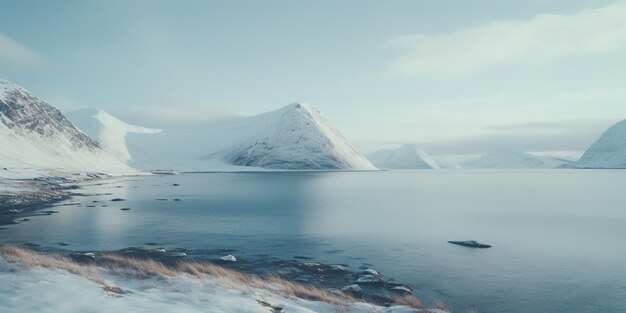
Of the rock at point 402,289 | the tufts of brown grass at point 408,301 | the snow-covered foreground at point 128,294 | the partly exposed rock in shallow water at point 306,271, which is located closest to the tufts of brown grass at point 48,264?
the snow-covered foreground at point 128,294

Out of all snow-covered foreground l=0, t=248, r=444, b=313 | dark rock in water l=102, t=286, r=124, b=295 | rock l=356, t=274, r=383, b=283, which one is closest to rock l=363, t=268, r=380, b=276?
rock l=356, t=274, r=383, b=283

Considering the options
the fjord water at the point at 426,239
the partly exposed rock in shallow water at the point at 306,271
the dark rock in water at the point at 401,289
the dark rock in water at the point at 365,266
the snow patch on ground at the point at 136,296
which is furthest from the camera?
the dark rock in water at the point at 365,266

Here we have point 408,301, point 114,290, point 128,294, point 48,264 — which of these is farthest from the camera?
point 408,301

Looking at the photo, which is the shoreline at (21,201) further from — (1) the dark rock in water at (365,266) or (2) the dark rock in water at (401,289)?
(2) the dark rock in water at (401,289)

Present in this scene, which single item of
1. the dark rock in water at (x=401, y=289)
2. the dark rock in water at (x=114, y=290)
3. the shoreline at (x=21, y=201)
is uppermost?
the dark rock in water at (x=114, y=290)

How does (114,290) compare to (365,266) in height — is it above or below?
above

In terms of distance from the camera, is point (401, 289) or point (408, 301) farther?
point (401, 289)

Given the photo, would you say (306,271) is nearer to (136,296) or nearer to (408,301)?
(408,301)

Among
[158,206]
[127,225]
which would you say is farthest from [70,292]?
[158,206]

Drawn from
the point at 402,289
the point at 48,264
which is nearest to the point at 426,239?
the point at 402,289

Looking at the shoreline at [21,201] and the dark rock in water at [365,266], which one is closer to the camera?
the dark rock in water at [365,266]
